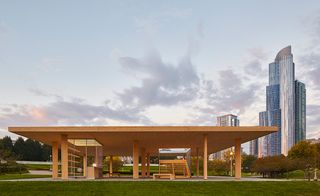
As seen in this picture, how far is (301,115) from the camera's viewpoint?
189 m

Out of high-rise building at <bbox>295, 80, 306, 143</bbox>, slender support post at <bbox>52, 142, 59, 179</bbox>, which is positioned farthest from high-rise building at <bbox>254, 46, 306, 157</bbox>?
slender support post at <bbox>52, 142, 59, 179</bbox>

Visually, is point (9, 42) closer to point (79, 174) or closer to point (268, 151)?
point (79, 174)

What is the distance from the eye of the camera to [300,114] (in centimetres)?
18788

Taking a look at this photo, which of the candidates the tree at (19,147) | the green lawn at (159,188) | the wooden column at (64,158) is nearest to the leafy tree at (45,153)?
the tree at (19,147)

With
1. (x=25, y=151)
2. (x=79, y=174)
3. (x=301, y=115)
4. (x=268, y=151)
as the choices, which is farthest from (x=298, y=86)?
Answer: (x=79, y=174)

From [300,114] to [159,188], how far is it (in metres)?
180

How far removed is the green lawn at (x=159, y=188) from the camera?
19781mm

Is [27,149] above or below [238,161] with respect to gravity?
below

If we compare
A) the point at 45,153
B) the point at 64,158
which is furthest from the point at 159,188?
the point at 45,153

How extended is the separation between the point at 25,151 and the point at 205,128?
81.3 meters

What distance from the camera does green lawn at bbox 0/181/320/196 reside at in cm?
1978

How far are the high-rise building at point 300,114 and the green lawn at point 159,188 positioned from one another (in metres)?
168

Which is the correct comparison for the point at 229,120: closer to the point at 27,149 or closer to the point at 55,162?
the point at 27,149

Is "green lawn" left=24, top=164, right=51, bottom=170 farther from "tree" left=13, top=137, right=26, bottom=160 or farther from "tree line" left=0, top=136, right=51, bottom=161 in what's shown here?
"tree" left=13, top=137, right=26, bottom=160
